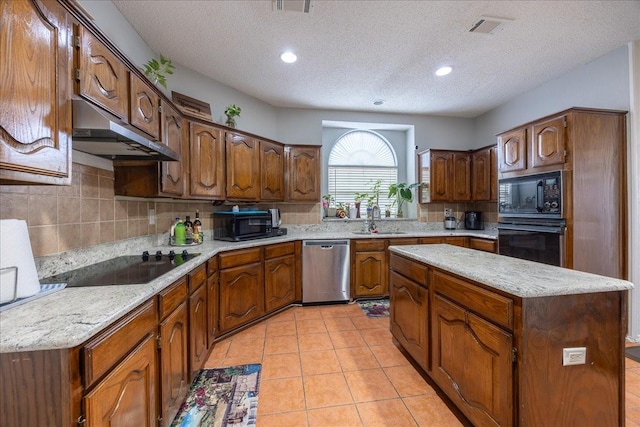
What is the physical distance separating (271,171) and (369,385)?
2479 millimetres

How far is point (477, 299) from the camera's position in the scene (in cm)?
133

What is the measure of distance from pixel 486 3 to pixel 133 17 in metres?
2.63

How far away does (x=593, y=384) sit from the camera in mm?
1156

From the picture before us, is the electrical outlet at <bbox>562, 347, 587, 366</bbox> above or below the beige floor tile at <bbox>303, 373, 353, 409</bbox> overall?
above

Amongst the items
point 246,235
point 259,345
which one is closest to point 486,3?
point 246,235

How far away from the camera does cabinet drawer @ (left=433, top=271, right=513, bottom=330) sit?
1.16 metres

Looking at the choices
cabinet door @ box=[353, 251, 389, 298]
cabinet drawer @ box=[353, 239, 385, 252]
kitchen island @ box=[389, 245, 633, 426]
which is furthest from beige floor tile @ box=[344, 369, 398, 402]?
cabinet drawer @ box=[353, 239, 385, 252]

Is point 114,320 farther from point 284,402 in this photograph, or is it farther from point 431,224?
point 431,224

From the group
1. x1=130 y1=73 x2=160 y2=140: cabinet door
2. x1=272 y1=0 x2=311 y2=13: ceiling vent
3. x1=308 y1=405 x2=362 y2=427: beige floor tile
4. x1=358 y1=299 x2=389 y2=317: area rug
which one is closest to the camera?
x1=308 y1=405 x2=362 y2=427: beige floor tile

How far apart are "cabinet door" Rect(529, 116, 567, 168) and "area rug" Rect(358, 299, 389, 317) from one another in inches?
87.9

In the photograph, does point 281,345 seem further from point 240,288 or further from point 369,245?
point 369,245

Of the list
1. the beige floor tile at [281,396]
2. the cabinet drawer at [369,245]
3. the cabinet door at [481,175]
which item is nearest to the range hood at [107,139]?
the beige floor tile at [281,396]

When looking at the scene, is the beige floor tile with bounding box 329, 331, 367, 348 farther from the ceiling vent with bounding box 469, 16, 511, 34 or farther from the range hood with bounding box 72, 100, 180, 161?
the ceiling vent with bounding box 469, 16, 511, 34

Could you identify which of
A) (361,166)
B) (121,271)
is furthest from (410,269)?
(361,166)
